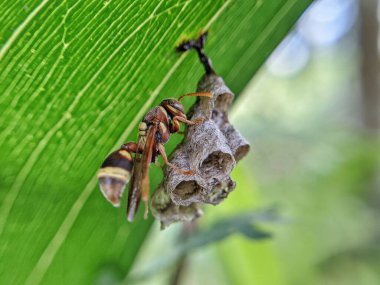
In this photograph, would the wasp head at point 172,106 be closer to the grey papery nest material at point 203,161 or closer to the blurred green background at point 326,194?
the grey papery nest material at point 203,161

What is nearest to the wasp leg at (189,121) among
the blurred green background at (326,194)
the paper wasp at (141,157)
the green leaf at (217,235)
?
the paper wasp at (141,157)

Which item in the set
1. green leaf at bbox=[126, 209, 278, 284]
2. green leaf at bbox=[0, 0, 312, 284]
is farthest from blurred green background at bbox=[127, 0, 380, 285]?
green leaf at bbox=[0, 0, 312, 284]

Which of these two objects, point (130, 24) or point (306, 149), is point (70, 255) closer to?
point (130, 24)

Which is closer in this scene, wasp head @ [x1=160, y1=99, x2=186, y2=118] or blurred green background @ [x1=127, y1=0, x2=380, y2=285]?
wasp head @ [x1=160, y1=99, x2=186, y2=118]

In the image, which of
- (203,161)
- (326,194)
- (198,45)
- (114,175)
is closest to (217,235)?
(203,161)

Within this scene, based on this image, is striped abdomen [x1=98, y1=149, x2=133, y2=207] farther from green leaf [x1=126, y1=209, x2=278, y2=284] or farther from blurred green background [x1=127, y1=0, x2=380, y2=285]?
blurred green background [x1=127, y1=0, x2=380, y2=285]
